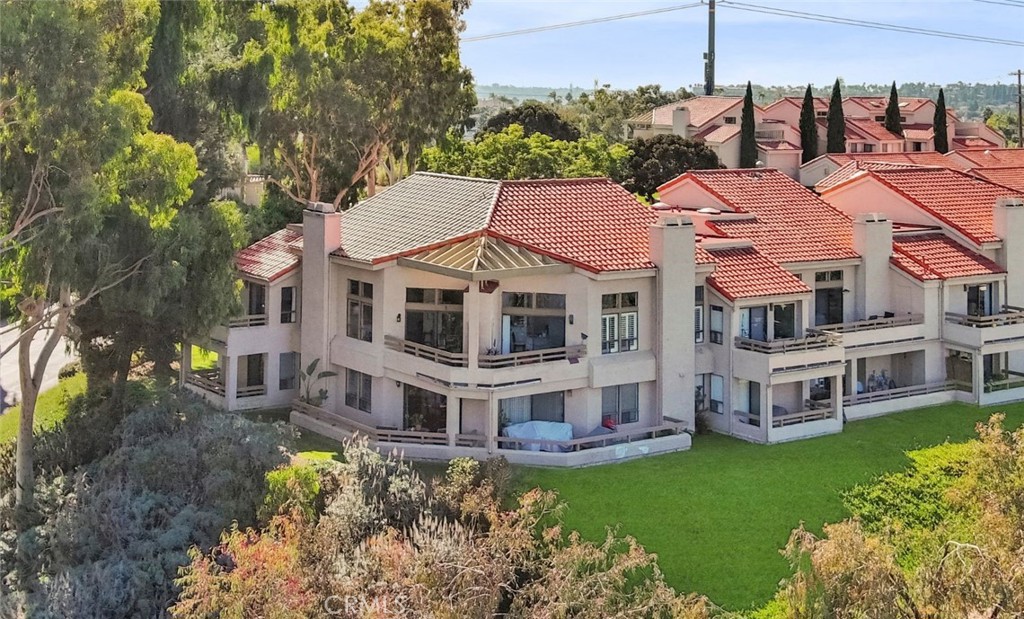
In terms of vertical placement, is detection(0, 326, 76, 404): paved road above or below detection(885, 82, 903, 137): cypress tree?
below

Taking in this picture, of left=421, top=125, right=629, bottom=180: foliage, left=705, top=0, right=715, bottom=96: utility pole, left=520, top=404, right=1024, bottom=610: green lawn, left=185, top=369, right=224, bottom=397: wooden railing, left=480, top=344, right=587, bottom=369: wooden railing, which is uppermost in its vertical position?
left=705, top=0, right=715, bottom=96: utility pole

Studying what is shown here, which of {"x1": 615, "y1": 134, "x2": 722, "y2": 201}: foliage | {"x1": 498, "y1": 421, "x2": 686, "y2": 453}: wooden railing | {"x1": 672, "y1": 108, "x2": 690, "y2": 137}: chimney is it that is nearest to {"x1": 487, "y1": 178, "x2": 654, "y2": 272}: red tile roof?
{"x1": 498, "y1": 421, "x2": 686, "y2": 453}: wooden railing

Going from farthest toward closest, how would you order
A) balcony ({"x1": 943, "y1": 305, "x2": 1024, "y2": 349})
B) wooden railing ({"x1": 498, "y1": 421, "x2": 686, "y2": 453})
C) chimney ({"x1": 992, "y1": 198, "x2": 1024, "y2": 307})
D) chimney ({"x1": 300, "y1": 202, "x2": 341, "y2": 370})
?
chimney ({"x1": 992, "y1": 198, "x2": 1024, "y2": 307}) < balcony ({"x1": 943, "y1": 305, "x2": 1024, "y2": 349}) < chimney ({"x1": 300, "y1": 202, "x2": 341, "y2": 370}) < wooden railing ({"x1": 498, "y1": 421, "x2": 686, "y2": 453})

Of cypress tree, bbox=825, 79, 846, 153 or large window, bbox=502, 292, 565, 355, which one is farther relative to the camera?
cypress tree, bbox=825, 79, 846, 153

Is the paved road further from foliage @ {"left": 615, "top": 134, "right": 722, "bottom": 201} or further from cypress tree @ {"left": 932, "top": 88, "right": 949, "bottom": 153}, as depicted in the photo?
cypress tree @ {"left": 932, "top": 88, "right": 949, "bottom": 153}

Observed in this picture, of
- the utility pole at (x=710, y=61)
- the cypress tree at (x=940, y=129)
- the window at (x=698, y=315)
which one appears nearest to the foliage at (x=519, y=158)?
the window at (x=698, y=315)

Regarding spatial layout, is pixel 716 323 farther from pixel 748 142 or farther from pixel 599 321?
pixel 748 142

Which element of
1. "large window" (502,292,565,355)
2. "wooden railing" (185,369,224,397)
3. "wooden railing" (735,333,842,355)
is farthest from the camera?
"wooden railing" (185,369,224,397)

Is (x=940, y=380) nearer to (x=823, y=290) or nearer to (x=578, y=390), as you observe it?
(x=823, y=290)
